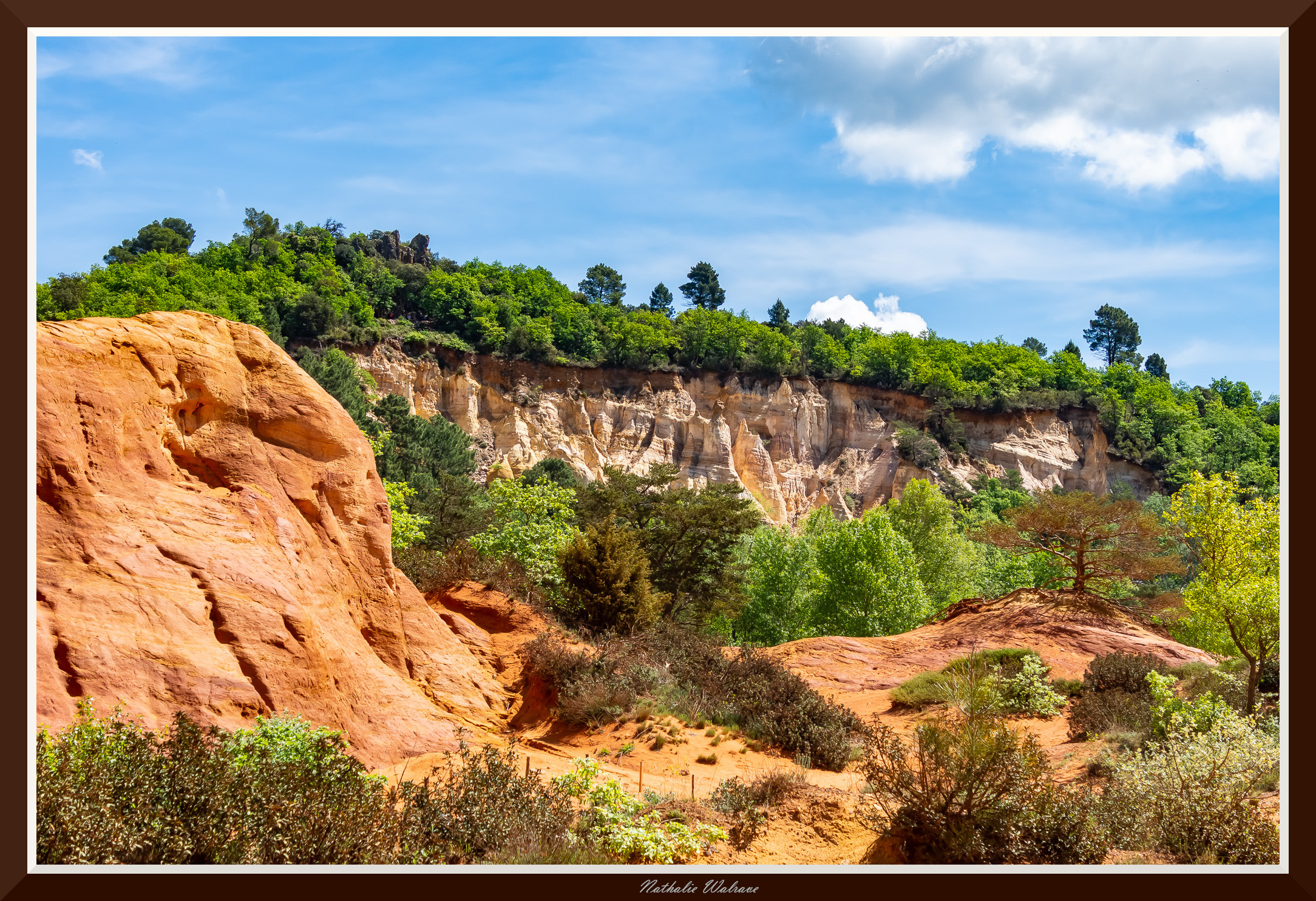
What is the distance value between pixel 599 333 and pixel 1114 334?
2613 inches

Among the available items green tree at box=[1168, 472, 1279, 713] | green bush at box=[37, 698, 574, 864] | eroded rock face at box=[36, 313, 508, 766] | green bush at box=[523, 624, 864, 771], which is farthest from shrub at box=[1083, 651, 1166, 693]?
green bush at box=[37, 698, 574, 864]

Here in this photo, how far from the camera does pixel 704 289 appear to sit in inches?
3551

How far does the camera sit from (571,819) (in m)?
7.37

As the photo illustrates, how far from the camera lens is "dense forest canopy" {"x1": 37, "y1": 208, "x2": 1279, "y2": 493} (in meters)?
51.6

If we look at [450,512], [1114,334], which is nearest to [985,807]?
[450,512]

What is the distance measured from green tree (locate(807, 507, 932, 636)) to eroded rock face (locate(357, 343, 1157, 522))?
81.7 ft

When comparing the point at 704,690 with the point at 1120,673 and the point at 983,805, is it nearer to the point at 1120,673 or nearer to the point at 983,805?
the point at 983,805

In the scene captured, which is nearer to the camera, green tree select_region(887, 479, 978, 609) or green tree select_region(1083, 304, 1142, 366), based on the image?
green tree select_region(887, 479, 978, 609)

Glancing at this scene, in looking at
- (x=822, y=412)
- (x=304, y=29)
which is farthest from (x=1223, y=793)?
(x=822, y=412)

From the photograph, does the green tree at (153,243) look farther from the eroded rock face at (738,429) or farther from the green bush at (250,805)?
the green bush at (250,805)

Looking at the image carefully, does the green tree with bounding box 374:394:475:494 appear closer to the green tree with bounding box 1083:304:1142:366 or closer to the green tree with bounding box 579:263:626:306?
the green tree with bounding box 579:263:626:306

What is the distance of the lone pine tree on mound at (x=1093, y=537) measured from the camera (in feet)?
71.7

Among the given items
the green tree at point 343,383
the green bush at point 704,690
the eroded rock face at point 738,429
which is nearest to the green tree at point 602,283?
the eroded rock face at point 738,429
